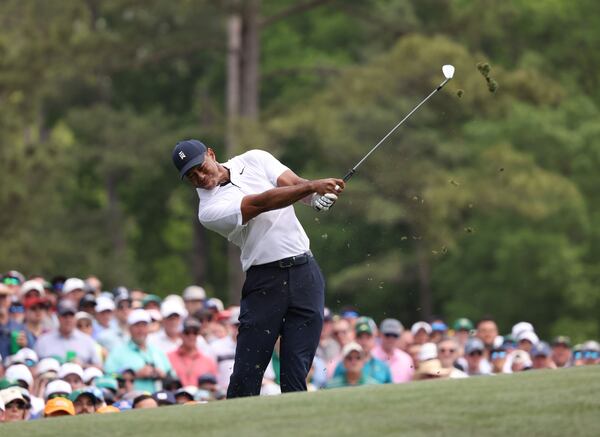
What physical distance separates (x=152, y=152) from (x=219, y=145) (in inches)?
116

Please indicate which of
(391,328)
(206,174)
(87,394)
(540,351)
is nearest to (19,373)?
(87,394)

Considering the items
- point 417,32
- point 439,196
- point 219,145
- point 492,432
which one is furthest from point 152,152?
point 492,432

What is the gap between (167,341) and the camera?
13086 millimetres

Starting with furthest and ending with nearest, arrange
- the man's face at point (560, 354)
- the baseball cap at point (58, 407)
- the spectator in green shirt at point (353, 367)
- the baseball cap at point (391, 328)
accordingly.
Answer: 1. the man's face at point (560, 354)
2. the baseball cap at point (391, 328)
3. the spectator in green shirt at point (353, 367)
4. the baseball cap at point (58, 407)

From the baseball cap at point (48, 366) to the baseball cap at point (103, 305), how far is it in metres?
2.26

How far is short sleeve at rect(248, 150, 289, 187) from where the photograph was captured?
850 cm

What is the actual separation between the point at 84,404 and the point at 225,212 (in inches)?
88.3

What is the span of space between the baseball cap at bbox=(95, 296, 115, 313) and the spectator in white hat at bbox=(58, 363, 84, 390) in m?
2.64

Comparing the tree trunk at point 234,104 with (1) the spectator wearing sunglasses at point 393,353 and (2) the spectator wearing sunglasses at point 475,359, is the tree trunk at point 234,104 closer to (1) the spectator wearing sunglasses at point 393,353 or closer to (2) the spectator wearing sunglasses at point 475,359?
(1) the spectator wearing sunglasses at point 393,353

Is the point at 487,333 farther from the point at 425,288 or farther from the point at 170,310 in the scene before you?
the point at 425,288

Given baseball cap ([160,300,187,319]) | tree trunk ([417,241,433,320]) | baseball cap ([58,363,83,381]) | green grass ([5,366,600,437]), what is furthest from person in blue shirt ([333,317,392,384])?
tree trunk ([417,241,433,320])

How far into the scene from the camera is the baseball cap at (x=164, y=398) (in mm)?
10211

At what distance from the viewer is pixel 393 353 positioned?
43.0 ft

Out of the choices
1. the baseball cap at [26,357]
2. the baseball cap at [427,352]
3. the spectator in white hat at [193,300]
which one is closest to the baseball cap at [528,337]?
the baseball cap at [427,352]
